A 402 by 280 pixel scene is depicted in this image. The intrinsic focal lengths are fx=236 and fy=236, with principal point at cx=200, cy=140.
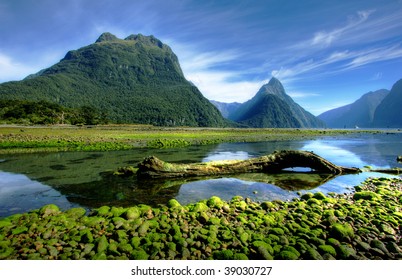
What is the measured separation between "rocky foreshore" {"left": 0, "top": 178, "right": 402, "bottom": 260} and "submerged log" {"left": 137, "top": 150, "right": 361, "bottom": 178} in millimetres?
6735

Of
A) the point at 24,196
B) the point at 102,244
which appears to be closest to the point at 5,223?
the point at 102,244

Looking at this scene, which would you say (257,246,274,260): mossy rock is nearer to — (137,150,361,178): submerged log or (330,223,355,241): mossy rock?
(330,223,355,241): mossy rock

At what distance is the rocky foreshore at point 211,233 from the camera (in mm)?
6624

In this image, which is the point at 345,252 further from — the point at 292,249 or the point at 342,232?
the point at 292,249

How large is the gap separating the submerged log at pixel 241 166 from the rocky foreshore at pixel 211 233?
265 inches

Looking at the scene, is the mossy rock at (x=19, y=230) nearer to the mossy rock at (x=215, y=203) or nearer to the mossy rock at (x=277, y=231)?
the mossy rock at (x=215, y=203)

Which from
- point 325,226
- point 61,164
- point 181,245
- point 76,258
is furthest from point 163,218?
point 61,164

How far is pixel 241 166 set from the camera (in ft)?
62.1

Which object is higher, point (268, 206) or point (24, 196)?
point (268, 206)

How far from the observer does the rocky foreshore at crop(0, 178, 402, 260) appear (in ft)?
21.7

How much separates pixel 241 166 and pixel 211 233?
1176 centimetres

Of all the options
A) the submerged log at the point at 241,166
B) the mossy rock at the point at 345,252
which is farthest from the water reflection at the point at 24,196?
the mossy rock at the point at 345,252

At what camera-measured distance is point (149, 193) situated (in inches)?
529
